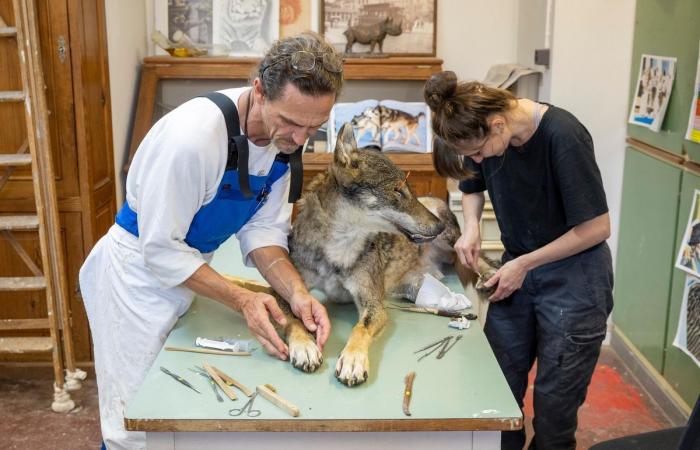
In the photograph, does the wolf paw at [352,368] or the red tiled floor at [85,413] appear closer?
the wolf paw at [352,368]

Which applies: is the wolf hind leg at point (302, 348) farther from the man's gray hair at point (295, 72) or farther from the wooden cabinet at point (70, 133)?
the wooden cabinet at point (70, 133)

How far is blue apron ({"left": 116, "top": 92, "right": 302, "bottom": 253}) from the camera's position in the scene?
6.67ft

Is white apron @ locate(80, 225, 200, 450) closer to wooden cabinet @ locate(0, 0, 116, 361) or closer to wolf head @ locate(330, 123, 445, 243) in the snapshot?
wolf head @ locate(330, 123, 445, 243)

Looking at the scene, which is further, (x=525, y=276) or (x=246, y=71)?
(x=246, y=71)

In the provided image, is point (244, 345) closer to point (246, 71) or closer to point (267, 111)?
point (267, 111)

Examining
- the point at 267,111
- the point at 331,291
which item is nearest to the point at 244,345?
the point at 331,291

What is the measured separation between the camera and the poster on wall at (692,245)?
10.4 feet

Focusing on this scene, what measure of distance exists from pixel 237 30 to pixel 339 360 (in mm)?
3390

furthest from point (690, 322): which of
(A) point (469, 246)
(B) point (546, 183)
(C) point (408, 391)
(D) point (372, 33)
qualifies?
(D) point (372, 33)

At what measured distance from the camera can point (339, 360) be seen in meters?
1.96

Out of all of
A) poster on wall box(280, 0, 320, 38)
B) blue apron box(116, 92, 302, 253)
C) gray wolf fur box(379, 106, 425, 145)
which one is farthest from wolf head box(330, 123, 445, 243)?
poster on wall box(280, 0, 320, 38)

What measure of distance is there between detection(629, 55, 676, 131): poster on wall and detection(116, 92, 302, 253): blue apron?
211 centimetres

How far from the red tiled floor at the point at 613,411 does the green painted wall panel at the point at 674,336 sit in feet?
0.65

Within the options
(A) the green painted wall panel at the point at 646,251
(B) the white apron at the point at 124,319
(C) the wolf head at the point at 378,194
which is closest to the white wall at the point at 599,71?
(A) the green painted wall panel at the point at 646,251
